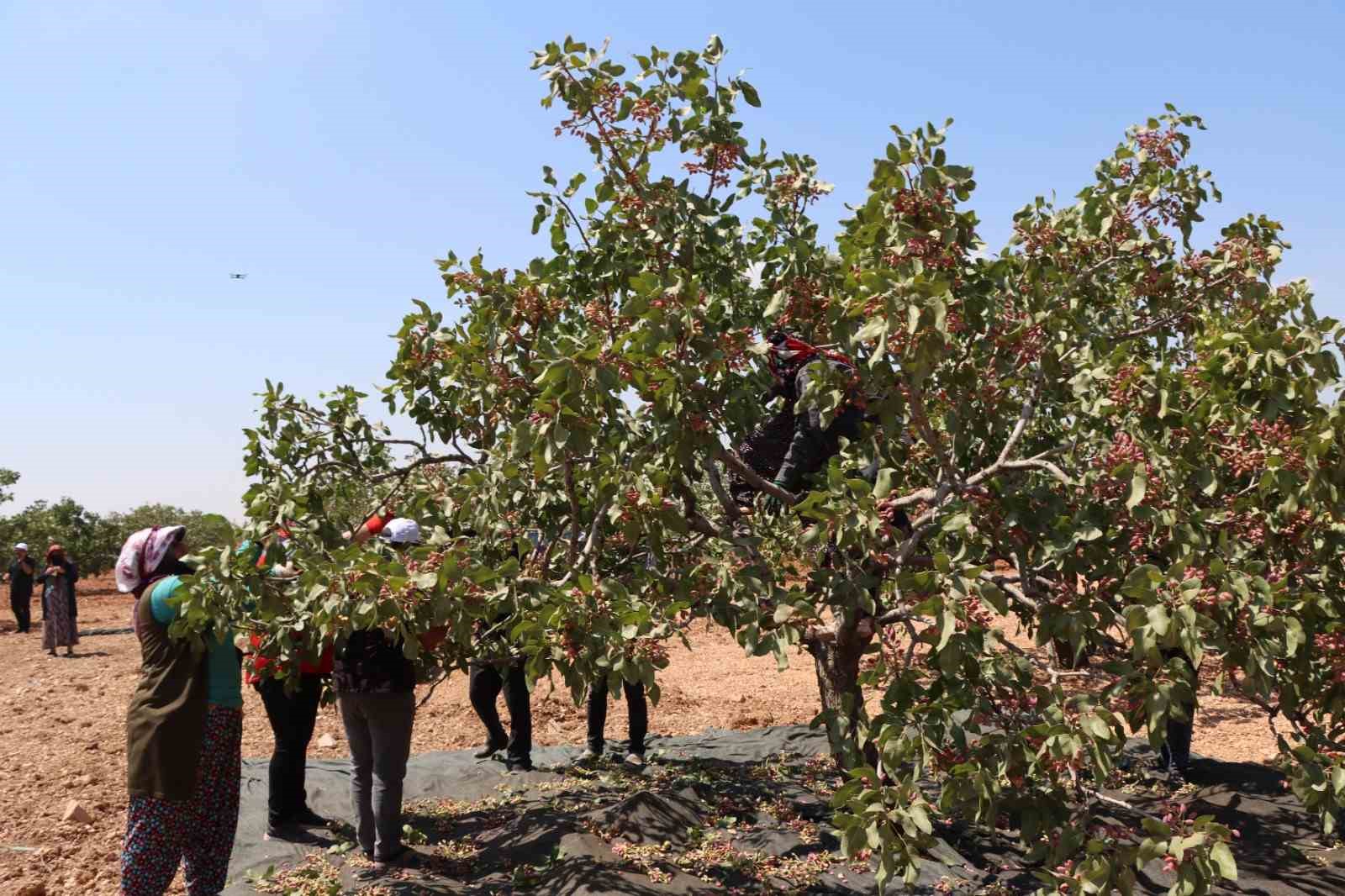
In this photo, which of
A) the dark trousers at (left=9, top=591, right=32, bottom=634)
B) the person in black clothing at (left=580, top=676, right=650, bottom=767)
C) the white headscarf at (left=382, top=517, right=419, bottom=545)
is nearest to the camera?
the white headscarf at (left=382, top=517, right=419, bottom=545)

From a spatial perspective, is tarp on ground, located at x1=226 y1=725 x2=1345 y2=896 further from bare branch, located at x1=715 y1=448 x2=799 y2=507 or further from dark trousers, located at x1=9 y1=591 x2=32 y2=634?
dark trousers, located at x1=9 y1=591 x2=32 y2=634

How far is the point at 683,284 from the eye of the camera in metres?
3.21

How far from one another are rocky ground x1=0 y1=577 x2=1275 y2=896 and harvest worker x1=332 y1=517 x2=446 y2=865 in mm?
679

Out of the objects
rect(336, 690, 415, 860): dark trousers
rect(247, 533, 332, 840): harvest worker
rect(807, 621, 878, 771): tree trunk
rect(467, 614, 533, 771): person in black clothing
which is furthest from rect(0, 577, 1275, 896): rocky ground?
rect(807, 621, 878, 771): tree trunk

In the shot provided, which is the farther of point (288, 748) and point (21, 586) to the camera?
point (21, 586)

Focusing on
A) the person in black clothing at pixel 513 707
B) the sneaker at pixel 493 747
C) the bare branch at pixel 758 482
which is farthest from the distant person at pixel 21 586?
the bare branch at pixel 758 482

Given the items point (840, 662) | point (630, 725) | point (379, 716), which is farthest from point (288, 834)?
point (840, 662)

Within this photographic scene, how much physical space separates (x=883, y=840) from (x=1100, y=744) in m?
0.73

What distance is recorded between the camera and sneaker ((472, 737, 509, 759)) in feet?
24.2

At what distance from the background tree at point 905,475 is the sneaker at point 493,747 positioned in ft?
10.6

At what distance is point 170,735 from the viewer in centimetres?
426

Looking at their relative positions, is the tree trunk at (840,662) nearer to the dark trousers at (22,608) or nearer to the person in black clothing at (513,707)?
the person in black clothing at (513,707)

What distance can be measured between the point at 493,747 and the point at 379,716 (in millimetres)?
2769

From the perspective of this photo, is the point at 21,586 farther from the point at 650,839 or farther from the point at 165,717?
A: the point at 650,839
